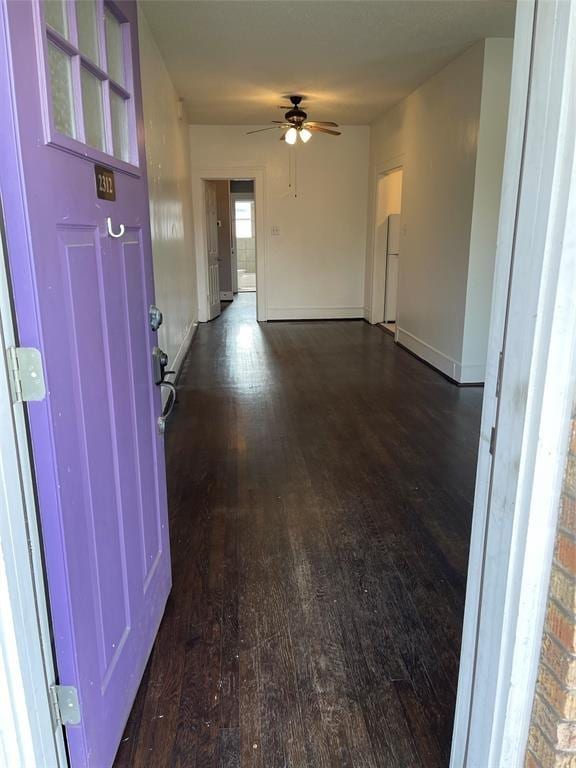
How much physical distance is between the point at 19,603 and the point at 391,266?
711cm

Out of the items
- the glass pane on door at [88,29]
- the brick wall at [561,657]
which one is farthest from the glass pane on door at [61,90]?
the brick wall at [561,657]

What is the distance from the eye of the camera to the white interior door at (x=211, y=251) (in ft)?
26.8

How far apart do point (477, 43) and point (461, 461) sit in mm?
3205

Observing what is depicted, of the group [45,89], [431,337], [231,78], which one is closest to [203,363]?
[431,337]

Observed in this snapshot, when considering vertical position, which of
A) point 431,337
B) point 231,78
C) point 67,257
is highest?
point 231,78

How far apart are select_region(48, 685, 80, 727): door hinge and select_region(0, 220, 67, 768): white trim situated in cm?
3

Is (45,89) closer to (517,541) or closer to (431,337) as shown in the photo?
(517,541)

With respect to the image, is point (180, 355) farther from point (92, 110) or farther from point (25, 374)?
point (25, 374)

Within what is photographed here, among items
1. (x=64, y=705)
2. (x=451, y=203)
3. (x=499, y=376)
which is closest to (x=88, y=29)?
(x=499, y=376)

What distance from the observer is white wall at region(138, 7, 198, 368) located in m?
3.77

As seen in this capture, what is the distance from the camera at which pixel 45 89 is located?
3.29ft

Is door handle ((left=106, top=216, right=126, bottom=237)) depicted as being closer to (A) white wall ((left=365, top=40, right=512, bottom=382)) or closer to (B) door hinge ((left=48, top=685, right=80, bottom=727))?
(B) door hinge ((left=48, top=685, right=80, bottom=727))

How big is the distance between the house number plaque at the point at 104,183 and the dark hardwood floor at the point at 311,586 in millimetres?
1414

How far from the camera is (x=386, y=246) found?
760 centimetres
